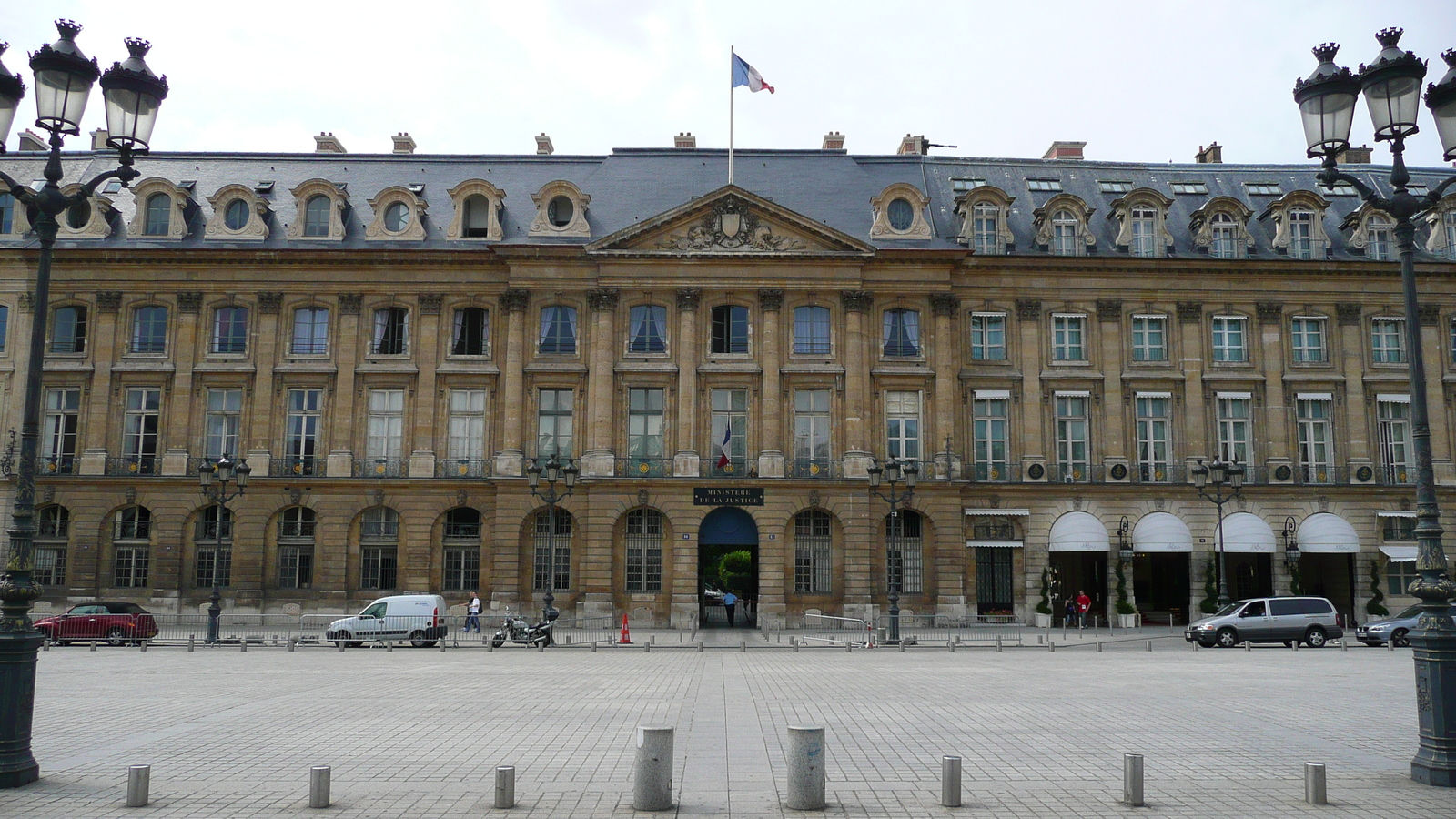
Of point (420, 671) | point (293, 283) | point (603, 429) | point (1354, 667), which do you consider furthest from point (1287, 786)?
point (293, 283)

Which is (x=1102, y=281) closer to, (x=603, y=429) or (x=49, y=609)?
(x=603, y=429)

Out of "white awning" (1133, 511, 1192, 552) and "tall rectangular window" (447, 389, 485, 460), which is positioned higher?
"tall rectangular window" (447, 389, 485, 460)

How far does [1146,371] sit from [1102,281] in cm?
406

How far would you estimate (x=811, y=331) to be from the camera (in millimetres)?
43562

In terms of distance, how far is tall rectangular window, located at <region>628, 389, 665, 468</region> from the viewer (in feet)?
141

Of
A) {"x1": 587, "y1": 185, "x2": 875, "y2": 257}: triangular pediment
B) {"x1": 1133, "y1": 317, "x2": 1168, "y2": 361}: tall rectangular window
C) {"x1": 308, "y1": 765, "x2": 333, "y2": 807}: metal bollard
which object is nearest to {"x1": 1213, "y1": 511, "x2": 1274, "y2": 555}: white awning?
{"x1": 1133, "y1": 317, "x2": 1168, "y2": 361}: tall rectangular window

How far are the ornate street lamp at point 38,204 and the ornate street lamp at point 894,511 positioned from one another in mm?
23830

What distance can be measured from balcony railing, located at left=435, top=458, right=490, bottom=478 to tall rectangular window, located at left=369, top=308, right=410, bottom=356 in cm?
494

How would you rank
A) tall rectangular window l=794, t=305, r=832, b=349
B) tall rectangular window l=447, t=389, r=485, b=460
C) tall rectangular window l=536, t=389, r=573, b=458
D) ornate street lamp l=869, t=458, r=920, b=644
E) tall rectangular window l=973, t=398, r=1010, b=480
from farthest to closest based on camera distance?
tall rectangular window l=973, t=398, r=1010, b=480
tall rectangular window l=447, t=389, r=485, b=460
tall rectangular window l=794, t=305, r=832, b=349
tall rectangular window l=536, t=389, r=573, b=458
ornate street lamp l=869, t=458, r=920, b=644

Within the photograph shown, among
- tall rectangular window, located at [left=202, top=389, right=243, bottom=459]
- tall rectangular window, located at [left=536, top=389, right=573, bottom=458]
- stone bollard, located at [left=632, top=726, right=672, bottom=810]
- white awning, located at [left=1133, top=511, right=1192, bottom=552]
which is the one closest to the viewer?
stone bollard, located at [left=632, top=726, right=672, bottom=810]

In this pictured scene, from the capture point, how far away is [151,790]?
35.4ft

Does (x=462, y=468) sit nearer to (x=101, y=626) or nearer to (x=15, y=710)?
(x=101, y=626)

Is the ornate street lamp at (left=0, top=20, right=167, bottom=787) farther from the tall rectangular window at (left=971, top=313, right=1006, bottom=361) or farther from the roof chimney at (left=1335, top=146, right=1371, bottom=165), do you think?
the roof chimney at (left=1335, top=146, right=1371, bottom=165)

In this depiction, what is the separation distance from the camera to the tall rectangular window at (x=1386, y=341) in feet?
148
